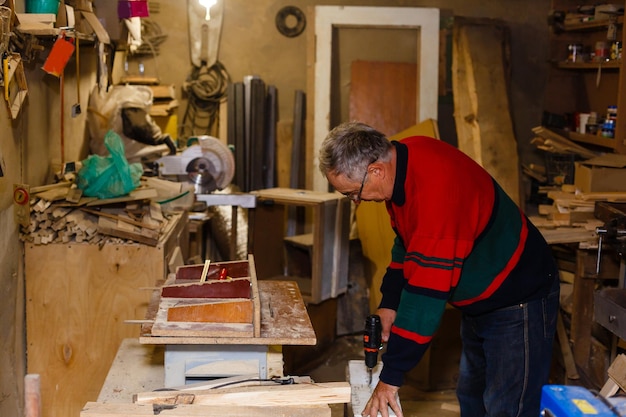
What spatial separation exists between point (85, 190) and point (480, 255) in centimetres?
209

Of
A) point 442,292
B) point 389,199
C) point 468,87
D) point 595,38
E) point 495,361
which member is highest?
point 595,38

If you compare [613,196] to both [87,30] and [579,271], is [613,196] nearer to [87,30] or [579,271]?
[579,271]

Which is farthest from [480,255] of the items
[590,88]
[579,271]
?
[590,88]

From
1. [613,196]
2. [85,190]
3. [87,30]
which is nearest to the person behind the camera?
[85,190]

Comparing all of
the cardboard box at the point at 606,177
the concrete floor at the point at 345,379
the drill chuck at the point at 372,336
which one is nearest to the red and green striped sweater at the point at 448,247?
the drill chuck at the point at 372,336

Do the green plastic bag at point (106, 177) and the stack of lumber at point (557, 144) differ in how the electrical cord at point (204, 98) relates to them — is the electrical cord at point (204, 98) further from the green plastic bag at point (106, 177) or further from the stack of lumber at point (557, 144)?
the stack of lumber at point (557, 144)

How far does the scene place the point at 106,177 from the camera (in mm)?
3992

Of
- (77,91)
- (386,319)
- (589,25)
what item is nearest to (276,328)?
(386,319)

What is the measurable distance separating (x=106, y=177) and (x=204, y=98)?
90.1 inches

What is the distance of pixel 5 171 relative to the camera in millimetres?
3488

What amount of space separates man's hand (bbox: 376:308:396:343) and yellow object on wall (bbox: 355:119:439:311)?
2040mm

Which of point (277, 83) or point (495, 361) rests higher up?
point (277, 83)

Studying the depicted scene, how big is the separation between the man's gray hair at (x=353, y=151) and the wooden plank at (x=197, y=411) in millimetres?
753

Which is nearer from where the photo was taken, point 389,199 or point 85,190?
point 389,199
